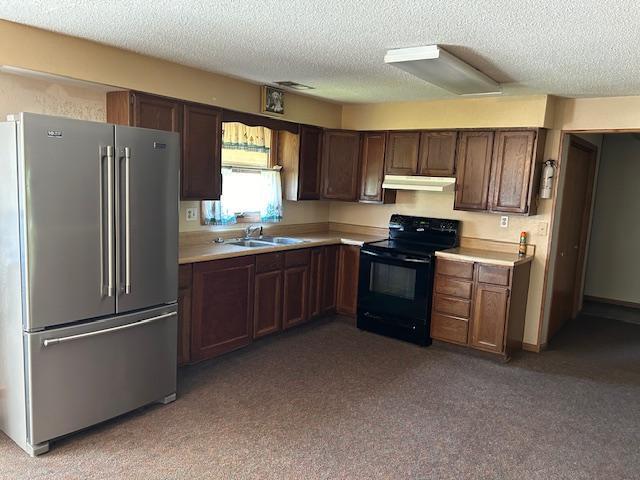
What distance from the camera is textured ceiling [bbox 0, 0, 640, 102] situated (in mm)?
2277

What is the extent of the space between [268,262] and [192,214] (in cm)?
76

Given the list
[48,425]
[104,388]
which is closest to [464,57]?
[104,388]

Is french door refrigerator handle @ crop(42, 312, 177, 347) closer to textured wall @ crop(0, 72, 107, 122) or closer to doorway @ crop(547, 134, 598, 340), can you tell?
textured wall @ crop(0, 72, 107, 122)

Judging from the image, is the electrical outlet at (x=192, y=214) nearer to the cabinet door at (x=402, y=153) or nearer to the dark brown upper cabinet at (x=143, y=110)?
the dark brown upper cabinet at (x=143, y=110)

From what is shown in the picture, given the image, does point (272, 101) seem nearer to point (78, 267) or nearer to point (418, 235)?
point (418, 235)

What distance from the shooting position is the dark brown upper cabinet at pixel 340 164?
5.26 meters

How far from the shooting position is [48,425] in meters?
2.61

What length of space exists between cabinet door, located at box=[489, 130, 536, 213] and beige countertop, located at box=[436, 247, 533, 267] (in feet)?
1.33

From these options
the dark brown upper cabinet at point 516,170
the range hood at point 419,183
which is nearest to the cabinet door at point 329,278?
the range hood at point 419,183

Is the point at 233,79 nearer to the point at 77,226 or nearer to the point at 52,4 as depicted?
the point at 52,4

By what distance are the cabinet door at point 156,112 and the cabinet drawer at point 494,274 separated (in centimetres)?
271

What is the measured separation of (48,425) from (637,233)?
6.48 metres

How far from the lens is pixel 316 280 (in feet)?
16.0

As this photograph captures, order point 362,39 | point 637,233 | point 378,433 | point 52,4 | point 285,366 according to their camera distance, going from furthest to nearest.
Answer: point 637,233 < point 285,366 < point 378,433 < point 362,39 < point 52,4
